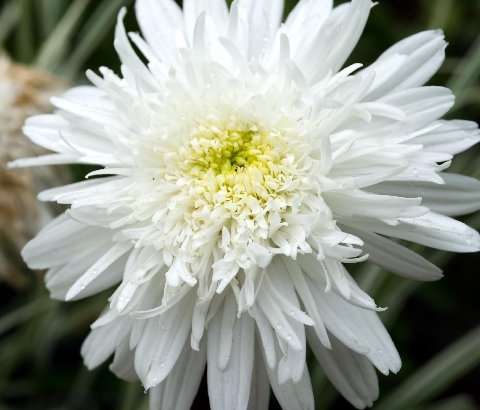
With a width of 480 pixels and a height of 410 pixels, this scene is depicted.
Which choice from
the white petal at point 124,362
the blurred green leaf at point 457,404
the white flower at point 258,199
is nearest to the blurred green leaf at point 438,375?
the blurred green leaf at point 457,404

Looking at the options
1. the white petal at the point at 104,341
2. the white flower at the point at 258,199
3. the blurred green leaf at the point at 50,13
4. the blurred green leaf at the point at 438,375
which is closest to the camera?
the white flower at the point at 258,199

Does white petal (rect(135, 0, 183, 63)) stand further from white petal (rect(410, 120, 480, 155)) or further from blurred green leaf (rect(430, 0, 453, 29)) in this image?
blurred green leaf (rect(430, 0, 453, 29))

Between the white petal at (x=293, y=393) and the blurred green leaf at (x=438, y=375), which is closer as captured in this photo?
the white petal at (x=293, y=393)

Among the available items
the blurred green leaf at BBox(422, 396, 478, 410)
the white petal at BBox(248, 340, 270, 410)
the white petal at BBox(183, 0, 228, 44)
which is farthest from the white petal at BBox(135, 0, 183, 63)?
the blurred green leaf at BBox(422, 396, 478, 410)

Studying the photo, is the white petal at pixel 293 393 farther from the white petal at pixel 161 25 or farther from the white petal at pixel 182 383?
the white petal at pixel 161 25

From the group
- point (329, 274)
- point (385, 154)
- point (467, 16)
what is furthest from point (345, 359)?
point (467, 16)
